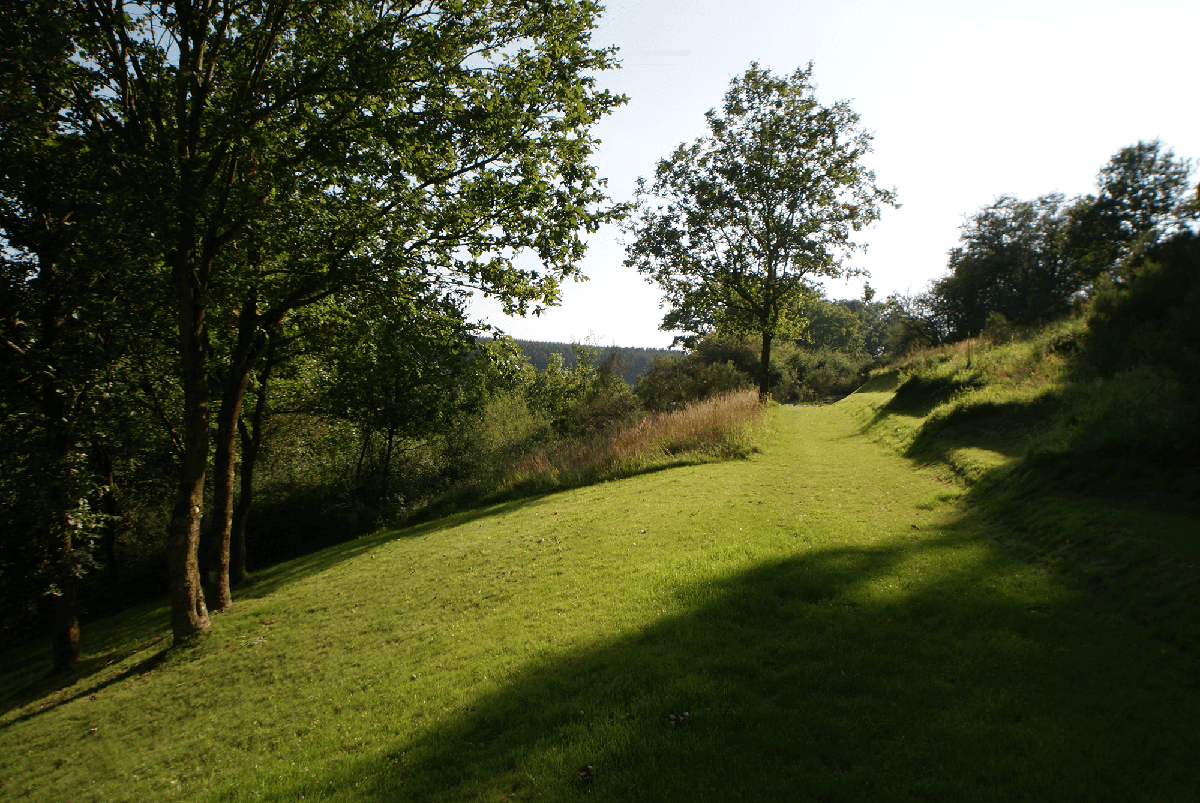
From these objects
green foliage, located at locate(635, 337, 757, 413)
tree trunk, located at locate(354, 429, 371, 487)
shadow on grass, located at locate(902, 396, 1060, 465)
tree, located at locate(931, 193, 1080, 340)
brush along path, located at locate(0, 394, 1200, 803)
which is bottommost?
brush along path, located at locate(0, 394, 1200, 803)

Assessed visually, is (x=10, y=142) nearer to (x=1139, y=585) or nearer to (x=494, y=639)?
(x=494, y=639)

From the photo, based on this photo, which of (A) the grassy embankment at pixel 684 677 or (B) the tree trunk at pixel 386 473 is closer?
(A) the grassy embankment at pixel 684 677

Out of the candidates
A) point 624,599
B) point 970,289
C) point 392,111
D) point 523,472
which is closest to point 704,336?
point 970,289

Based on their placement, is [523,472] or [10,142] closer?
[10,142]

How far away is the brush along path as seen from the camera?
3.70 m

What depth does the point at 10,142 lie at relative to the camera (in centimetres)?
893

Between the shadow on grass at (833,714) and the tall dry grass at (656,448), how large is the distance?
1025cm

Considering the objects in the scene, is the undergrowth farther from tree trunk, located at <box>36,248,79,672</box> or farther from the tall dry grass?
tree trunk, located at <box>36,248,79,672</box>

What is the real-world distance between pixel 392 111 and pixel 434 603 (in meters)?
8.80

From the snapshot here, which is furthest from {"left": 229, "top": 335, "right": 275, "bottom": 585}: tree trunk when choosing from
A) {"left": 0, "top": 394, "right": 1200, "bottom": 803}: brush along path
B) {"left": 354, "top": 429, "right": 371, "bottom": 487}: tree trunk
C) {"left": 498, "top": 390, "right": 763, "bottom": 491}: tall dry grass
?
{"left": 354, "top": 429, "right": 371, "bottom": 487}: tree trunk

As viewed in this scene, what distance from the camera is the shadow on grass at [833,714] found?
3510 millimetres

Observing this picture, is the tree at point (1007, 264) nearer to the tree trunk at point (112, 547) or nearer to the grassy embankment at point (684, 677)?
the grassy embankment at point (684, 677)

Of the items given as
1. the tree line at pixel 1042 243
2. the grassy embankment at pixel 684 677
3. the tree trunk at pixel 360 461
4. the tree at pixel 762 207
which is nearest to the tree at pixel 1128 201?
the tree line at pixel 1042 243

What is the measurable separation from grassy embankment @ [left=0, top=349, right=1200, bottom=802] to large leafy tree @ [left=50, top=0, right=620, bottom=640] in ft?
10.8
